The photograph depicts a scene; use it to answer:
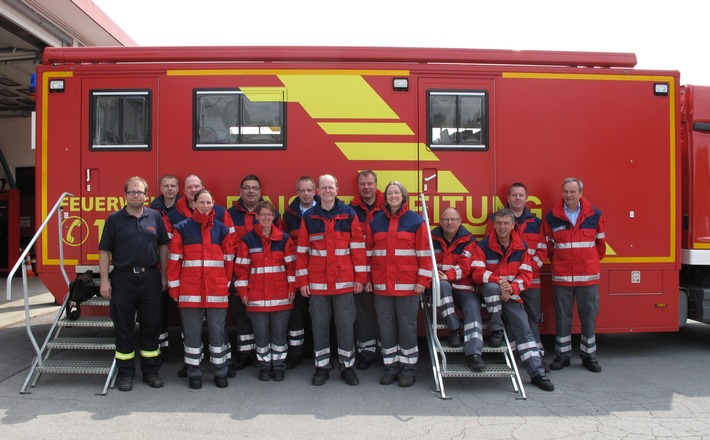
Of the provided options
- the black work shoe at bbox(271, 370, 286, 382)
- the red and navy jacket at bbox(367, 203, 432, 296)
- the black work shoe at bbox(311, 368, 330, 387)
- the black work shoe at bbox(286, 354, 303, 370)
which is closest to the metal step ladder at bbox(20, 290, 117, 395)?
the black work shoe at bbox(271, 370, 286, 382)

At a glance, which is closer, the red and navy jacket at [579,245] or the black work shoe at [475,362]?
the black work shoe at [475,362]

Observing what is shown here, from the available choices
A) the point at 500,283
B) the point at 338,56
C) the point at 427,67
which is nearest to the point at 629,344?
the point at 500,283

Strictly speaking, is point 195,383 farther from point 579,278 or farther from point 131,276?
point 579,278

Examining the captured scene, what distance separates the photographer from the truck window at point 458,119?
5301 millimetres

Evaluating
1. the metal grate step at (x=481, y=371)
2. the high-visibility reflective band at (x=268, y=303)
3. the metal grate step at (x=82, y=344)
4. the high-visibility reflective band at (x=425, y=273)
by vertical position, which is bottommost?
the metal grate step at (x=481, y=371)

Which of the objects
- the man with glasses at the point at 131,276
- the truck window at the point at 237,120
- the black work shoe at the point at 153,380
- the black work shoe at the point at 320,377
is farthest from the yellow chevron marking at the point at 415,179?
the black work shoe at the point at 153,380

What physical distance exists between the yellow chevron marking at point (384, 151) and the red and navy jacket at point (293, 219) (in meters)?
0.63

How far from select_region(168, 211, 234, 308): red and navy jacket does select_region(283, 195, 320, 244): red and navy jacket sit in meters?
0.76

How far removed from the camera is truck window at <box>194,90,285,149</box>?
5246 mm

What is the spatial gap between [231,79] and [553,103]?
3378 millimetres

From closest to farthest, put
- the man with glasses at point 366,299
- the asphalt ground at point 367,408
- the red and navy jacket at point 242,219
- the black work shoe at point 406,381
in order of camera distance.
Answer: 1. the asphalt ground at point 367,408
2. the black work shoe at point 406,381
3. the man with glasses at point 366,299
4. the red and navy jacket at point 242,219

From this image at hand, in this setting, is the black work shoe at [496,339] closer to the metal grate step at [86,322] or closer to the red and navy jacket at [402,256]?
the red and navy jacket at [402,256]

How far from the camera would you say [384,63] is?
5340mm

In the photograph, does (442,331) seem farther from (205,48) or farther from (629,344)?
(205,48)
